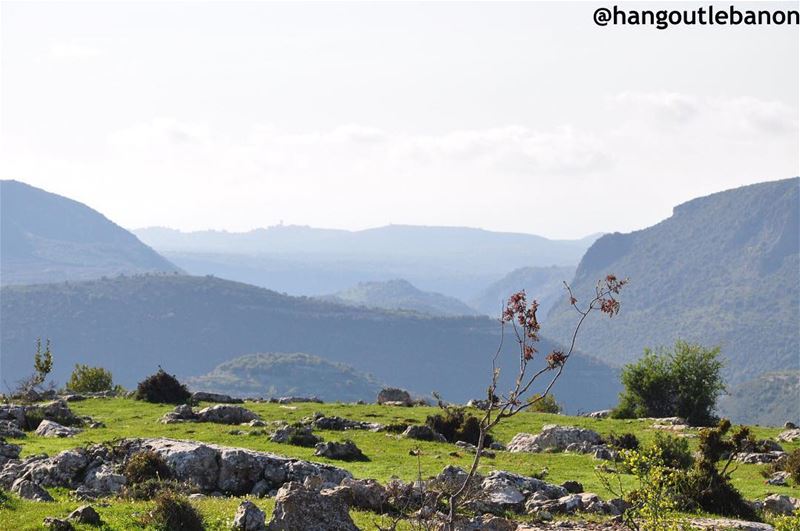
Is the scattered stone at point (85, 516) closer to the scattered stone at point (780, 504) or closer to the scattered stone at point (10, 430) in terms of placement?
the scattered stone at point (10, 430)

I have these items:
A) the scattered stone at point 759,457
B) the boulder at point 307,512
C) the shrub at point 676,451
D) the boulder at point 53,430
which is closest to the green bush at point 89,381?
the boulder at point 53,430

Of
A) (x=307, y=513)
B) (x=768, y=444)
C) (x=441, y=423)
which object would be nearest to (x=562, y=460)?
(x=441, y=423)

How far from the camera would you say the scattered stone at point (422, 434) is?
51.7 meters

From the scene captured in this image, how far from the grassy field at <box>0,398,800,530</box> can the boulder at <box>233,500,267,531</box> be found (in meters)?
0.43

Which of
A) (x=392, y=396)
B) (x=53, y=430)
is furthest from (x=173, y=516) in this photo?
(x=392, y=396)

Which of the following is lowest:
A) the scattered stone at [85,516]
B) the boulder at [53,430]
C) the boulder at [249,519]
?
the boulder at [53,430]

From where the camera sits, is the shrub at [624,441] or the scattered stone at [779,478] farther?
the shrub at [624,441]

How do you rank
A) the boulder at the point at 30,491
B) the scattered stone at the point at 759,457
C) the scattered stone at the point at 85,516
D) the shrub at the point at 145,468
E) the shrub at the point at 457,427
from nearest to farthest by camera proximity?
the scattered stone at the point at 85,516, the boulder at the point at 30,491, the shrub at the point at 145,468, the scattered stone at the point at 759,457, the shrub at the point at 457,427

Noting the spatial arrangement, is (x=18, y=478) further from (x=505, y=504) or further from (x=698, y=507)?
(x=698, y=507)

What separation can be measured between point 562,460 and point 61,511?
27.1 metres

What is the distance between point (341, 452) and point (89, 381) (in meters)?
54.2

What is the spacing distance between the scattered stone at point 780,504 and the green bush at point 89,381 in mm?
67740

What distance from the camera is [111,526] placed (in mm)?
23625

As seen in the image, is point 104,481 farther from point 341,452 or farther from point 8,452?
point 341,452
